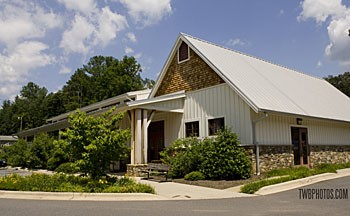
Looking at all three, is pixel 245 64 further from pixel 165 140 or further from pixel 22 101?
pixel 22 101

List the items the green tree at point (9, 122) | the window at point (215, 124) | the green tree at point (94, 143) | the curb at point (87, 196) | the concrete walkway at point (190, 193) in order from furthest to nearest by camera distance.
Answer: the green tree at point (9, 122)
the window at point (215, 124)
the green tree at point (94, 143)
the concrete walkway at point (190, 193)
the curb at point (87, 196)

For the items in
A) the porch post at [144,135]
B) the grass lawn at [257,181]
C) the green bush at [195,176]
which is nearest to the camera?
the grass lawn at [257,181]

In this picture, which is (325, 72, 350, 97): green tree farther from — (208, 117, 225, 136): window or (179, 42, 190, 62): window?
(208, 117, 225, 136): window

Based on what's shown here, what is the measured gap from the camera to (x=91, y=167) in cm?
1179

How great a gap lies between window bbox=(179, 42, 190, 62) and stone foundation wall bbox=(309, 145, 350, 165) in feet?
29.2

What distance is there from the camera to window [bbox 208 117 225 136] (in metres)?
17.4

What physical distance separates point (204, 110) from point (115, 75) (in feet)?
137

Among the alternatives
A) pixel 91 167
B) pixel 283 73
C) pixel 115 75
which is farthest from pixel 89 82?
pixel 91 167

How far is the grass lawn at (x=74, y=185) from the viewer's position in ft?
35.7

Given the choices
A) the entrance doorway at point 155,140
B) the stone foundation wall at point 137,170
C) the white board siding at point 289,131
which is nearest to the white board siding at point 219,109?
the white board siding at point 289,131

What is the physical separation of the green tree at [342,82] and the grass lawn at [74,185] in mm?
48369

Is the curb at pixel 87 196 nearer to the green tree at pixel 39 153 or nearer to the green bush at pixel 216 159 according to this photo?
the green bush at pixel 216 159

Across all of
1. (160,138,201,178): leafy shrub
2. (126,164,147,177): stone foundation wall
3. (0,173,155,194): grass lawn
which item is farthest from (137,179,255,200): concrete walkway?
(126,164,147,177): stone foundation wall

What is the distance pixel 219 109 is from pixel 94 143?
7.87 metres
